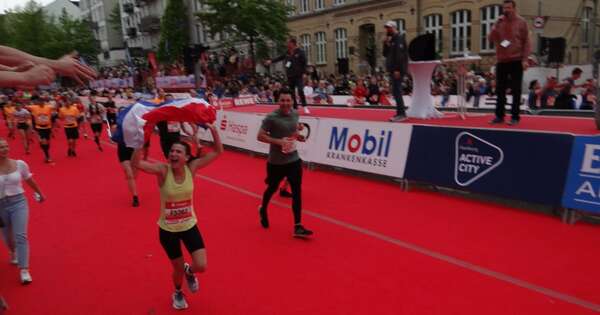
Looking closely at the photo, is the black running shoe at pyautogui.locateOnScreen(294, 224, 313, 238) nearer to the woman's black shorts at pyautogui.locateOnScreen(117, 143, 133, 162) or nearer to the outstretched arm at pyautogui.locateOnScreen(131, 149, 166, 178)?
the outstretched arm at pyautogui.locateOnScreen(131, 149, 166, 178)

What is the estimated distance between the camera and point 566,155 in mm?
6840

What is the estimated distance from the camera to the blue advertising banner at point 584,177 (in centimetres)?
645

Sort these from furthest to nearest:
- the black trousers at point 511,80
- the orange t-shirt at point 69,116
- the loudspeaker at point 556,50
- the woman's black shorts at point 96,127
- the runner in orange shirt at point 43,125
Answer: the loudspeaker at point 556,50
the woman's black shorts at point 96,127
the orange t-shirt at point 69,116
the runner in orange shirt at point 43,125
the black trousers at point 511,80

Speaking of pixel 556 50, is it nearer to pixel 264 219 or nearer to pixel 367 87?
pixel 367 87

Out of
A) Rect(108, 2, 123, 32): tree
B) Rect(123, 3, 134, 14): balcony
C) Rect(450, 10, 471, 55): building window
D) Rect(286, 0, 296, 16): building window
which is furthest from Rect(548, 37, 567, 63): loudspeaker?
Rect(108, 2, 123, 32): tree

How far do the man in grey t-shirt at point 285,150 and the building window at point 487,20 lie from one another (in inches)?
1007

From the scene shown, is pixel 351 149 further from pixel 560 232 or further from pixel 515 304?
pixel 515 304

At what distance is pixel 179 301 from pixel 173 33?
48264 millimetres

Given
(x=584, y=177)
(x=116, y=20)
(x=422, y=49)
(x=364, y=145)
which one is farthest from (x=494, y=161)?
(x=116, y=20)

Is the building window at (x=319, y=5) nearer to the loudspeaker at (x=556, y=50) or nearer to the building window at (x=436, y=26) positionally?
the building window at (x=436, y=26)

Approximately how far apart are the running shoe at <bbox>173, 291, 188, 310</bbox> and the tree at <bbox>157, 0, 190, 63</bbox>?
47044 millimetres

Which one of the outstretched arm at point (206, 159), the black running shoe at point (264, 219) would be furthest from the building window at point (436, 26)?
the outstretched arm at point (206, 159)

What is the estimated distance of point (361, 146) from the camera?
1000 centimetres

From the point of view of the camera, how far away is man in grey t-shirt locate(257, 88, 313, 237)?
6.63m
